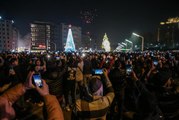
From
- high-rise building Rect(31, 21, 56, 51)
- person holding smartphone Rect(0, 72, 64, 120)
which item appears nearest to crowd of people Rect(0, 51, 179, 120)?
Answer: person holding smartphone Rect(0, 72, 64, 120)

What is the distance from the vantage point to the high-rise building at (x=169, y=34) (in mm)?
123000

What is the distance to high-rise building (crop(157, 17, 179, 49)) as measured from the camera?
123000 mm

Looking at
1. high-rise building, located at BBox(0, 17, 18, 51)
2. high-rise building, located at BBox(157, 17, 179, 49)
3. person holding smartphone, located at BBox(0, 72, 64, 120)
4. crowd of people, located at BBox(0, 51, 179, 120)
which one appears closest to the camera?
person holding smartphone, located at BBox(0, 72, 64, 120)

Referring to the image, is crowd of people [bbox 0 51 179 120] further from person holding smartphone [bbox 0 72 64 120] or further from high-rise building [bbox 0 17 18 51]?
high-rise building [bbox 0 17 18 51]

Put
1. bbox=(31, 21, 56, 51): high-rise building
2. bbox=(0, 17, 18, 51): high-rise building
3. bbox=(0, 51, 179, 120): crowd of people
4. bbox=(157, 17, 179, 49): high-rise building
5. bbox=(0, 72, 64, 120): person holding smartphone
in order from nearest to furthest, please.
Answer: bbox=(0, 72, 64, 120): person holding smartphone, bbox=(0, 51, 179, 120): crowd of people, bbox=(157, 17, 179, 49): high-rise building, bbox=(0, 17, 18, 51): high-rise building, bbox=(31, 21, 56, 51): high-rise building

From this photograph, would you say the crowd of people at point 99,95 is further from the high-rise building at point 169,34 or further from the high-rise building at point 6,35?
the high-rise building at point 6,35

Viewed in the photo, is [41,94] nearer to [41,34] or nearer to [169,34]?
[169,34]

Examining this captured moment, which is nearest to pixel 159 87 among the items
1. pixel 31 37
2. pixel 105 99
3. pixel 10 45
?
pixel 105 99

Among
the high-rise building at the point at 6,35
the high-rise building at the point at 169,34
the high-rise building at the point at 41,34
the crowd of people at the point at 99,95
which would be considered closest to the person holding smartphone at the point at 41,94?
the crowd of people at the point at 99,95

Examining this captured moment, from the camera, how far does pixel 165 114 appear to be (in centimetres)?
696

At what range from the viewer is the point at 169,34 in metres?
139

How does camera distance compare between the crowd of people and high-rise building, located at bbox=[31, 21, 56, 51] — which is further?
high-rise building, located at bbox=[31, 21, 56, 51]

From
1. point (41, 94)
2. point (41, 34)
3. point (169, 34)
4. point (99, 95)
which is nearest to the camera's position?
point (41, 94)

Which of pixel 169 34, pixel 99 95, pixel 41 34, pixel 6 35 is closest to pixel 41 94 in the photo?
pixel 99 95
